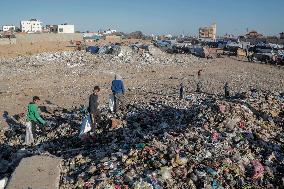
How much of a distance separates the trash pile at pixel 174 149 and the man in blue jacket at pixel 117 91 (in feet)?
1.74

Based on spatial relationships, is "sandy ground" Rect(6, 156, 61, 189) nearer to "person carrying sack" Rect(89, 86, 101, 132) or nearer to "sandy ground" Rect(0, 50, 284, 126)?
"person carrying sack" Rect(89, 86, 101, 132)

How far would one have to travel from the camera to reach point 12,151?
9.06m

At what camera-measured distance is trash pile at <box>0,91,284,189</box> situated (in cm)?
616

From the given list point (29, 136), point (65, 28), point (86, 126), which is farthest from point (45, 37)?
point (86, 126)

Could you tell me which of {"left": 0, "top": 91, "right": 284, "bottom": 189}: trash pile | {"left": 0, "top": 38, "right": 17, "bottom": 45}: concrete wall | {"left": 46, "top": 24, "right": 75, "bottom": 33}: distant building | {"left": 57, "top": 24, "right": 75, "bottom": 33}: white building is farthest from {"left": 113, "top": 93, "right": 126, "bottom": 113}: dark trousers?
{"left": 46, "top": 24, "right": 75, "bottom": 33}: distant building

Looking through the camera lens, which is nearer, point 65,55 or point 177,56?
point 65,55

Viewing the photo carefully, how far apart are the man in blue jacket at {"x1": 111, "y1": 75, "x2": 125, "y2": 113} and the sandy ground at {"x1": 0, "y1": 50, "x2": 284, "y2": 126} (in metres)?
3.48

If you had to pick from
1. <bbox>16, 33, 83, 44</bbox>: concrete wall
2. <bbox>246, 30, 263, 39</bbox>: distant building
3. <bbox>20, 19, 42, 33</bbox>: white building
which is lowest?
<bbox>16, 33, 83, 44</bbox>: concrete wall

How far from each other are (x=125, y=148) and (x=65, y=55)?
24040 mm

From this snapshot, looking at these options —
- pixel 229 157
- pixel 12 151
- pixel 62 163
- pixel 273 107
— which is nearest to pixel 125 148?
pixel 62 163

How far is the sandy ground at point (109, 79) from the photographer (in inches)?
650

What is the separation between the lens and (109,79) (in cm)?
2164

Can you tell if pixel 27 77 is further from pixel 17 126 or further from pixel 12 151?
pixel 12 151

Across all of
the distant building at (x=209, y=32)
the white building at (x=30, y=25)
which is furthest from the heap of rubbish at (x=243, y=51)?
the white building at (x=30, y=25)
